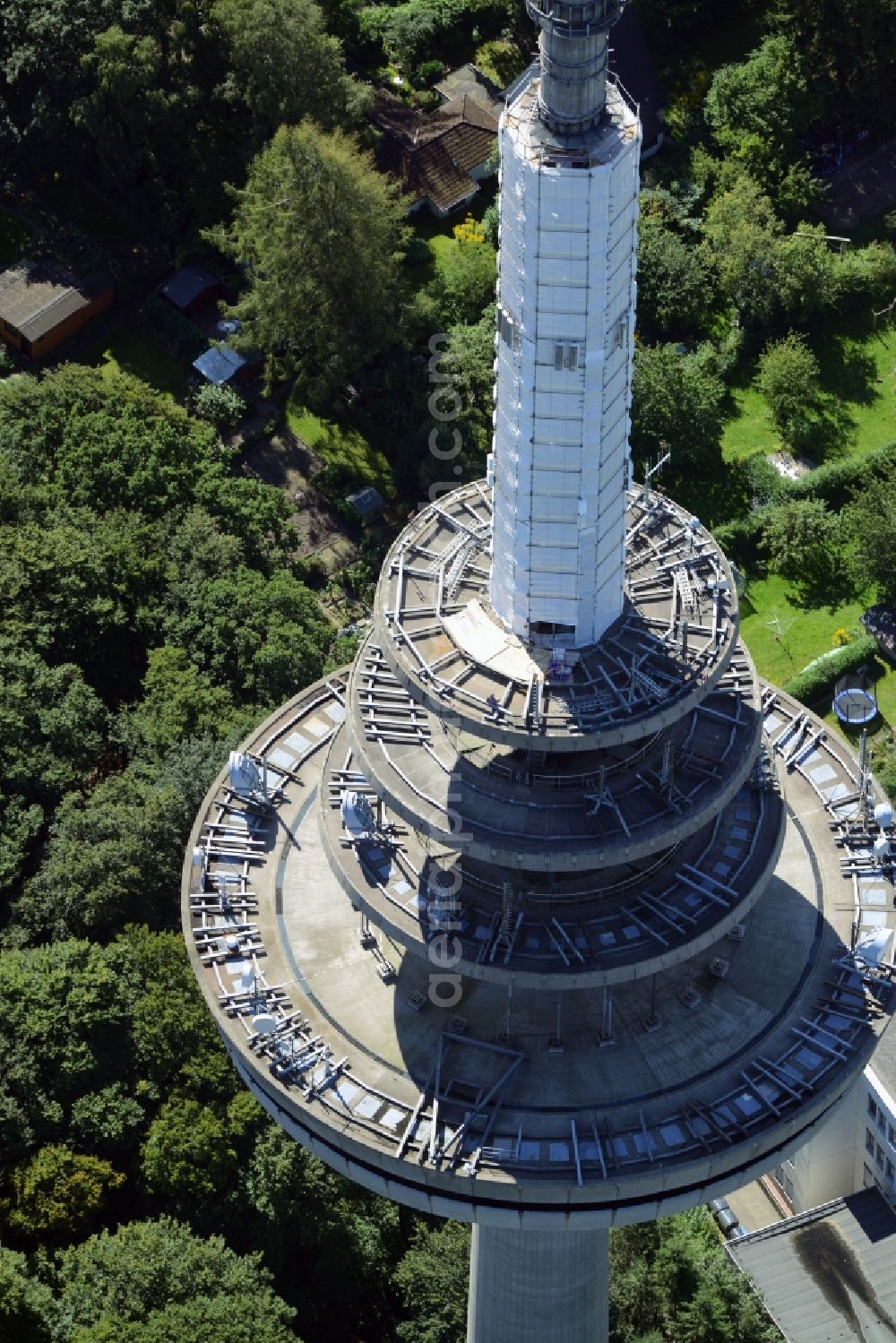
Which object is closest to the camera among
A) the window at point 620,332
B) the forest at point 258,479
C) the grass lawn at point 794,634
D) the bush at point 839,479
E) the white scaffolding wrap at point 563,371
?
the white scaffolding wrap at point 563,371

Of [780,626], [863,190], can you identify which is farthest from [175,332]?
[863,190]

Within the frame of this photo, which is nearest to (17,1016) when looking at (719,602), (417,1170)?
(417,1170)

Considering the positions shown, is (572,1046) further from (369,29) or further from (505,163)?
(369,29)

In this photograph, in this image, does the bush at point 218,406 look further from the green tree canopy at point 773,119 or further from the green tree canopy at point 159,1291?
the green tree canopy at point 159,1291

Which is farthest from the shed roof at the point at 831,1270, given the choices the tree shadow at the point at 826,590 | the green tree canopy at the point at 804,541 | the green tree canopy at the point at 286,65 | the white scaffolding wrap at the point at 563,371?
the green tree canopy at the point at 286,65

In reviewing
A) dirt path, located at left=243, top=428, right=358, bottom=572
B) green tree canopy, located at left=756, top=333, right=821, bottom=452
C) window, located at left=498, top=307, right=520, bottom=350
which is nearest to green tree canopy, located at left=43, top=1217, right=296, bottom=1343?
dirt path, located at left=243, top=428, right=358, bottom=572

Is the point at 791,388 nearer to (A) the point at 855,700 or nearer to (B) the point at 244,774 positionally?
(A) the point at 855,700
